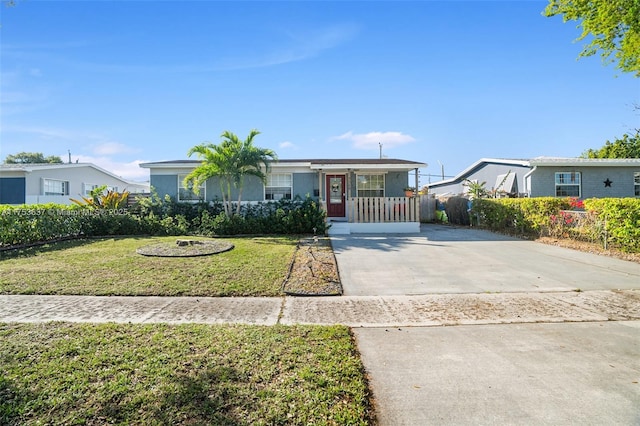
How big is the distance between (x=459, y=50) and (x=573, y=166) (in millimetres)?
10665

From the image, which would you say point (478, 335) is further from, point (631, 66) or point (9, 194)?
point (9, 194)

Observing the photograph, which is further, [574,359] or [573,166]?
[573,166]

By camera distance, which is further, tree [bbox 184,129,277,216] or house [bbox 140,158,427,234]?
house [bbox 140,158,427,234]

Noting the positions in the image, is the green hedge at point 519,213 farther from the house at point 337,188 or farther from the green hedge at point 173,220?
the green hedge at point 173,220

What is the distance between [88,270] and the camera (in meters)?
6.66

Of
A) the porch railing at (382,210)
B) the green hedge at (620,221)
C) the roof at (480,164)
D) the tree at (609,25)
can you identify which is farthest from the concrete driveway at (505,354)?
the roof at (480,164)

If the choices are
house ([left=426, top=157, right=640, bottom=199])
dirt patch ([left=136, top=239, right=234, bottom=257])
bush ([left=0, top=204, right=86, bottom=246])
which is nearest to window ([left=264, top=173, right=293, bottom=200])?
dirt patch ([left=136, top=239, right=234, bottom=257])

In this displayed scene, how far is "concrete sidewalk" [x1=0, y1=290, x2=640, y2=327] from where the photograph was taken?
13.6ft

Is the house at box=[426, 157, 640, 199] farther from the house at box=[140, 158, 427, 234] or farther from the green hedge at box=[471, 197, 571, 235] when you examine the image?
the house at box=[140, 158, 427, 234]

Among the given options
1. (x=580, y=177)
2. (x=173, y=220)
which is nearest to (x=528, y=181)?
(x=580, y=177)

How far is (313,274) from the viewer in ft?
21.2

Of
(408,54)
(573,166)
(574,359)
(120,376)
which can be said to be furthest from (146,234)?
(573,166)

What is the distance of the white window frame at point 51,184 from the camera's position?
1911cm

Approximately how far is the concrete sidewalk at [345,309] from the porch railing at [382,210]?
8.39 metres
